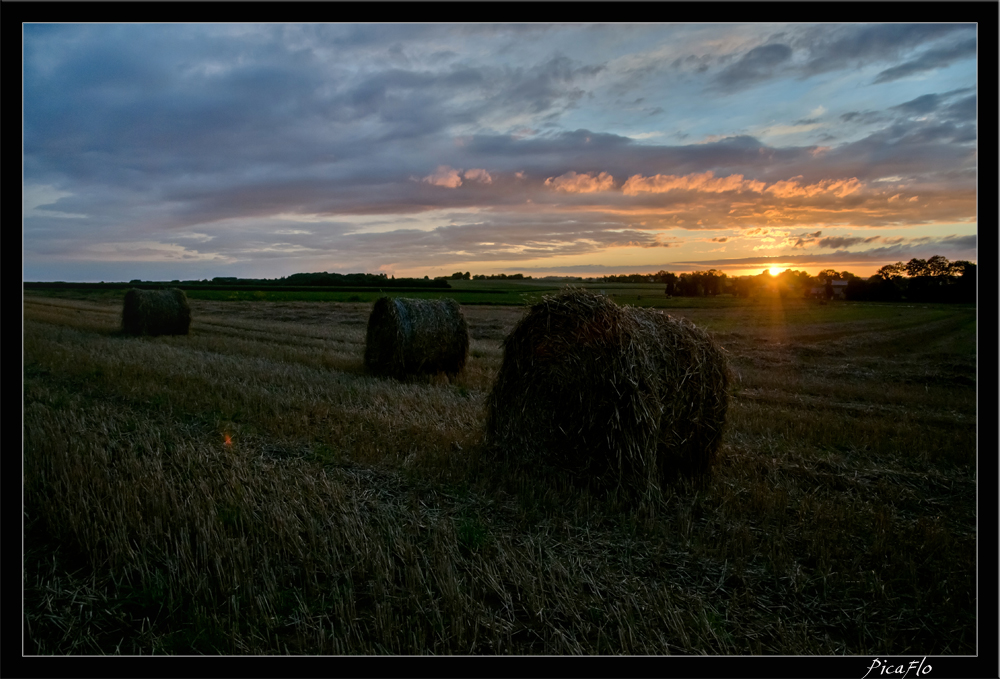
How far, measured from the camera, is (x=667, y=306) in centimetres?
693

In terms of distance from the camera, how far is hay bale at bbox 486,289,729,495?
4.74 metres

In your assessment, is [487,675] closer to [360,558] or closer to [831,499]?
[360,558]

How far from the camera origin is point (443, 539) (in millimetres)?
3613

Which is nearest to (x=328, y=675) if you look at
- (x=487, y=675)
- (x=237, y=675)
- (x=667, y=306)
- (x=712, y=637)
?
(x=237, y=675)

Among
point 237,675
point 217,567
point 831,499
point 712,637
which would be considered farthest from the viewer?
point 831,499

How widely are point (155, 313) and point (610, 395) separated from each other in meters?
15.2

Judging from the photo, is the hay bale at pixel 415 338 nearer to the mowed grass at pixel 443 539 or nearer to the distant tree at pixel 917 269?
the mowed grass at pixel 443 539

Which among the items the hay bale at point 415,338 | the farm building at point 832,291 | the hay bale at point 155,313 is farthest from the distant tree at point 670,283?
the hay bale at point 155,313

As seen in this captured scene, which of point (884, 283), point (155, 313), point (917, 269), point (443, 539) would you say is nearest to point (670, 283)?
point (917, 269)

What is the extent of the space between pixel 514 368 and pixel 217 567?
3186 mm

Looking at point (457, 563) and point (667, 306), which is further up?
point (667, 306)

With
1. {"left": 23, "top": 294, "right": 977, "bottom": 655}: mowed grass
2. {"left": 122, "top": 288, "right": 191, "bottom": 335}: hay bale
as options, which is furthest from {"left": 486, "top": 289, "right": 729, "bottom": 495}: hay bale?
{"left": 122, "top": 288, "right": 191, "bottom": 335}: hay bale

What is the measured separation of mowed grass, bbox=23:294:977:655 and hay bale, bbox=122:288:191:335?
8.55m
